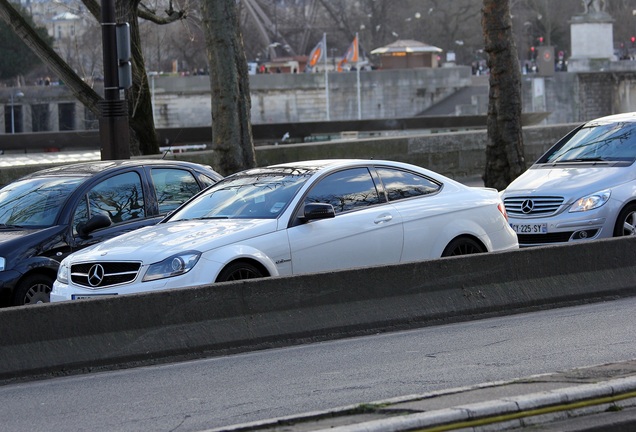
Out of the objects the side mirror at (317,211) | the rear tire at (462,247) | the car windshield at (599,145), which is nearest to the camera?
the side mirror at (317,211)

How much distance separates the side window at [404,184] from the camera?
434 inches

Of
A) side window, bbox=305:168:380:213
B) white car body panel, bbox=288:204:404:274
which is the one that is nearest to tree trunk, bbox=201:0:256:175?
→ side window, bbox=305:168:380:213

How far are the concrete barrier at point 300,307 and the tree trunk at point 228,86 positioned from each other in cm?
949

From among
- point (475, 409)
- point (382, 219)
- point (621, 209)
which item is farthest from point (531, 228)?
point (475, 409)

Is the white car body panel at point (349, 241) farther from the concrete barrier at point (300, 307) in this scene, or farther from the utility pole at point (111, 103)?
the utility pole at point (111, 103)

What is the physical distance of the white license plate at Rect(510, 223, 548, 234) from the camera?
13.7 meters

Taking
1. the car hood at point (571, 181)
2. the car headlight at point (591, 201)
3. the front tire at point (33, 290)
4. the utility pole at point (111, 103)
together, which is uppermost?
the utility pole at point (111, 103)

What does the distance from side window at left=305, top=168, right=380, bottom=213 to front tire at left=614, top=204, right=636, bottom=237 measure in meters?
4.08

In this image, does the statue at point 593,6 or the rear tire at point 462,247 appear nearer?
the rear tire at point 462,247

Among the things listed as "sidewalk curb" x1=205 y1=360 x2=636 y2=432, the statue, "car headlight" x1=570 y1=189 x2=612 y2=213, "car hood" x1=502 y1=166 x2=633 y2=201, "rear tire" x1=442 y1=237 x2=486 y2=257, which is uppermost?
the statue

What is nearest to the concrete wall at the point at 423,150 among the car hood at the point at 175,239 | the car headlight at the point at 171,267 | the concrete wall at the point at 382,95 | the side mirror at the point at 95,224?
the side mirror at the point at 95,224

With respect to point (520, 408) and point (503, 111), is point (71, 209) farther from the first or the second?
point (503, 111)

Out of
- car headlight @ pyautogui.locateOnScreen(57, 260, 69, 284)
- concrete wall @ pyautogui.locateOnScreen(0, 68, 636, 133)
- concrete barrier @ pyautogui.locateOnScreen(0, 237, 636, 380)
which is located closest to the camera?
concrete barrier @ pyautogui.locateOnScreen(0, 237, 636, 380)

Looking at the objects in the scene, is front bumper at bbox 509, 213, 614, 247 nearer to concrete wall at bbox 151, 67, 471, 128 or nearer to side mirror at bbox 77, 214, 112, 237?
side mirror at bbox 77, 214, 112, 237
